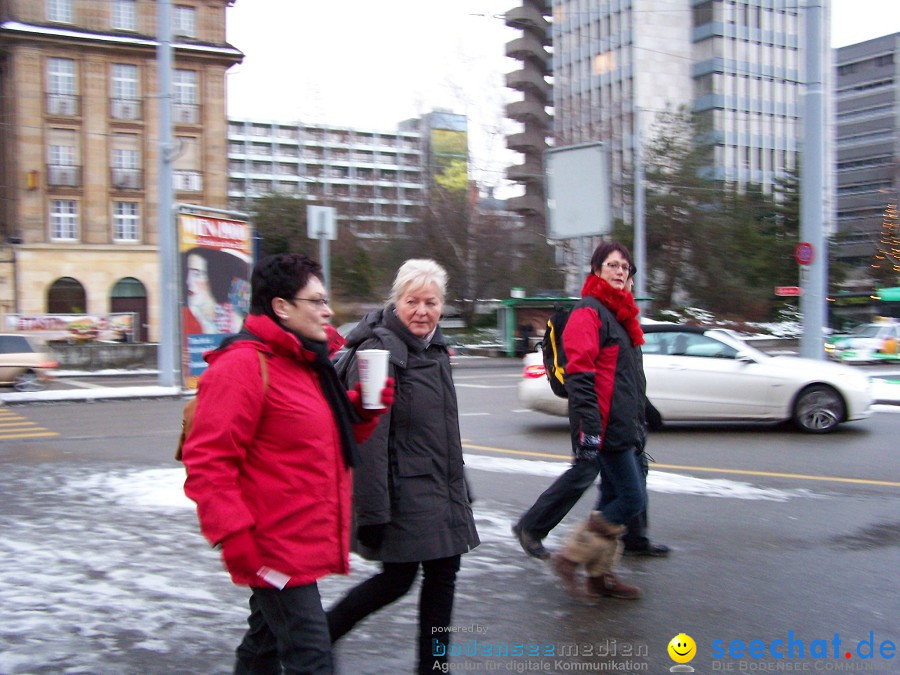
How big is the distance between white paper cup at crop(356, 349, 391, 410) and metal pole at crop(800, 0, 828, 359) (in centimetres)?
1267

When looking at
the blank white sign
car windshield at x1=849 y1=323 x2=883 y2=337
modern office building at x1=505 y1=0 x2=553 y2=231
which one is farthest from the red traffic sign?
modern office building at x1=505 y1=0 x2=553 y2=231

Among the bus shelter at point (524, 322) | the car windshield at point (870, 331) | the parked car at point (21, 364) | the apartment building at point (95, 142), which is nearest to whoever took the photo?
the parked car at point (21, 364)

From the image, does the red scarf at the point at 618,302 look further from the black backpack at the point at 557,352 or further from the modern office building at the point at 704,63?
the modern office building at the point at 704,63

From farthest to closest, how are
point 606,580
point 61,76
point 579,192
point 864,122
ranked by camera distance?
point 864,122
point 61,76
point 579,192
point 606,580

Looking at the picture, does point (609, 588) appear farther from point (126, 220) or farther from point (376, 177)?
point (376, 177)

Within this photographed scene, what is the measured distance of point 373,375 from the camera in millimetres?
3115

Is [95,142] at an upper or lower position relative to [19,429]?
upper

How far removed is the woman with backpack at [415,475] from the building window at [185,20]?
151ft

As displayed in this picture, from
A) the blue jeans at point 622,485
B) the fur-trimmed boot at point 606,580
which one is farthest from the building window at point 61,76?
the fur-trimmed boot at point 606,580

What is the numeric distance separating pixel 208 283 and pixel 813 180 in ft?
37.3

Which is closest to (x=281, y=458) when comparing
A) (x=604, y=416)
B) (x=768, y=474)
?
(x=604, y=416)

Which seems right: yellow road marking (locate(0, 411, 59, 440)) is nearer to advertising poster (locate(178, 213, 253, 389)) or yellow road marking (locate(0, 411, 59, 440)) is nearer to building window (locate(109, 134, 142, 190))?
advertising poster (locate(178, 213, 253, 389))

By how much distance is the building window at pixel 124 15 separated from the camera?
148ft

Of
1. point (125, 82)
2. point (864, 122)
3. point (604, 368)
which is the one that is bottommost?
point (604, 368)
